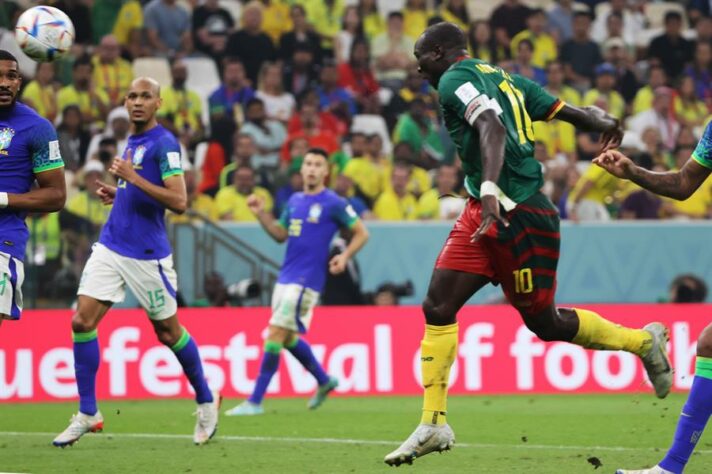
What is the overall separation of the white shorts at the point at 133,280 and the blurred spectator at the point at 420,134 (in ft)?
32.2

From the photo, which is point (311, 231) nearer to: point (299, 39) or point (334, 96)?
point (334, 96)

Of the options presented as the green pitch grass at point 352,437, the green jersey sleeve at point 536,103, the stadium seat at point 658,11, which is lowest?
the green pitch grass at point 352,437

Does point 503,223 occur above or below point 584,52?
below

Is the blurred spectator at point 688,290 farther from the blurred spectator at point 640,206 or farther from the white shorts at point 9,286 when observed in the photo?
the white shorts at point 9,286

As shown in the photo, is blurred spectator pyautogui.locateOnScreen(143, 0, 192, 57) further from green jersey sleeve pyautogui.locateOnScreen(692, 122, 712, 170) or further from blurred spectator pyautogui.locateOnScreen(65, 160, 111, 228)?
green jersey sleeve pyautogui.locateOnScreen(692, 122, 712, 170)

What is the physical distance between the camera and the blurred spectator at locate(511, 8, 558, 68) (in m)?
20.7

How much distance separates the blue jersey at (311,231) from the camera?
41.5 ft

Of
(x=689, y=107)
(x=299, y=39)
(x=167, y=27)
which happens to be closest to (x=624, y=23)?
(x=689, y=107)

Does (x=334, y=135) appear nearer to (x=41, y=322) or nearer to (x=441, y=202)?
(x=441, y=202)

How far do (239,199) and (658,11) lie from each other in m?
9.82

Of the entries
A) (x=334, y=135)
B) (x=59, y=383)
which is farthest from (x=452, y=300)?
(x=334, y=135)

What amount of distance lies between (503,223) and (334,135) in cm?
1206

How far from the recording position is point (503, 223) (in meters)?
6.96

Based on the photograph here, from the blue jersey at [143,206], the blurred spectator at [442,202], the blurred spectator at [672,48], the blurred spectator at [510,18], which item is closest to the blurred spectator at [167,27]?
the blurred spectator at [442,202]
